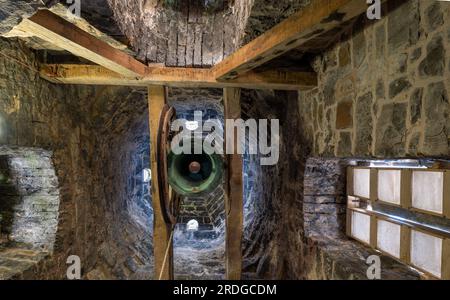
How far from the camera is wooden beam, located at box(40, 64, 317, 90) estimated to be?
2.68 meters

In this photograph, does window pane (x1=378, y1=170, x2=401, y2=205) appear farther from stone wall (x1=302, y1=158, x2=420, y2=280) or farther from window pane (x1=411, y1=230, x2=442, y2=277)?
stone wall (x1=302, y1=158, x2=420, y2=280)

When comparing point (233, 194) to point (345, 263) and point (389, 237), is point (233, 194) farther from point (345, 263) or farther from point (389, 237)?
point (389, 237)

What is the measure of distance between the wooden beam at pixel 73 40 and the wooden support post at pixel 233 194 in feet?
3.07

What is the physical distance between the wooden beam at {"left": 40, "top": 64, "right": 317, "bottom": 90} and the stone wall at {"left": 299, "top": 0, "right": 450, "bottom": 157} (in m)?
0.29

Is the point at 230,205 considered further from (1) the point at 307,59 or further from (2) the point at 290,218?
(1) the point at 307,59

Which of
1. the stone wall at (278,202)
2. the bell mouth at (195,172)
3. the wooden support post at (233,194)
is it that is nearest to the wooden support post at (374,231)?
the stone wall at (278,202)

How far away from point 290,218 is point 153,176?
1710 mm

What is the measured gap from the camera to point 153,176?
8.66 feet

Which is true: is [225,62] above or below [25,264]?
above

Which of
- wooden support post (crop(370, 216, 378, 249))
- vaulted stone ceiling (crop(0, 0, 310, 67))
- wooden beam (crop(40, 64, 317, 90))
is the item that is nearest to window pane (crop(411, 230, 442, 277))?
wooden support post (crop(370, 216, 378, 249))

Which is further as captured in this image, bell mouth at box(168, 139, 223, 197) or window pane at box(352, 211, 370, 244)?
bell mouth at box(168, 139, 223, 197)

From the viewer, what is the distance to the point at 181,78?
2799 millimetres

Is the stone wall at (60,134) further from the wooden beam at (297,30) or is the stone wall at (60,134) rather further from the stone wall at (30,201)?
the wooden beam at (297,30)
